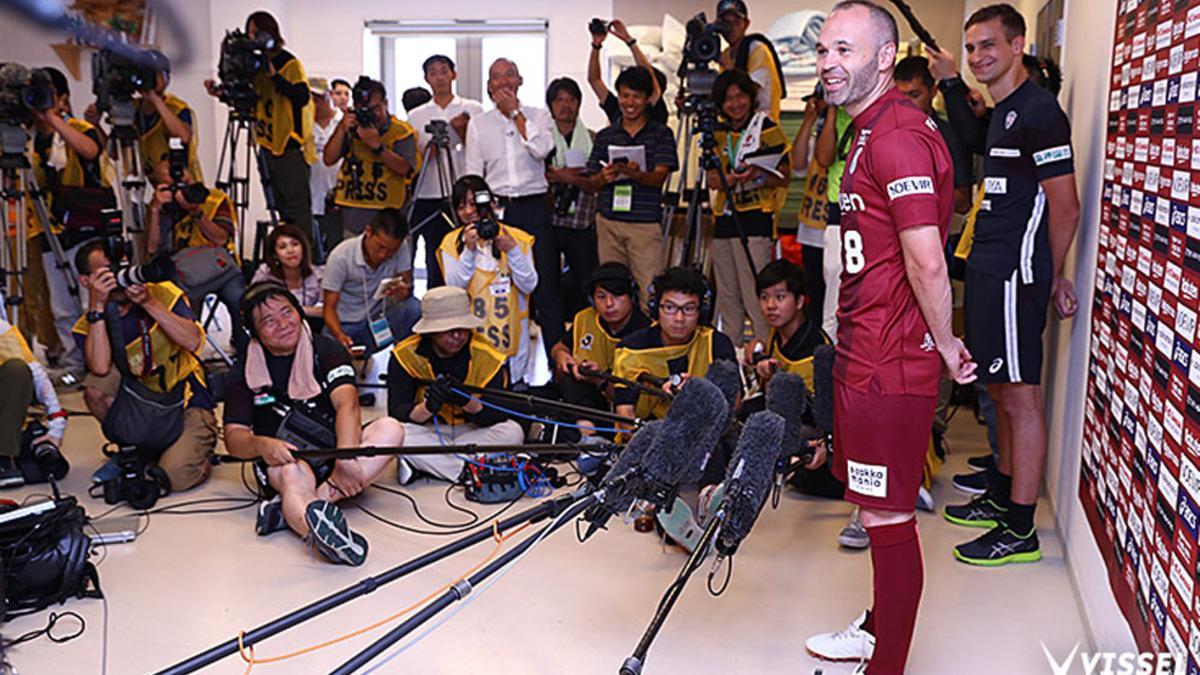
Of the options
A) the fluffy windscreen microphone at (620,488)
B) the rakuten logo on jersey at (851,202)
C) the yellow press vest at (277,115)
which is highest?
the yellow press vest at (277,115)

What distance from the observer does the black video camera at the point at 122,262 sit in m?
3.73

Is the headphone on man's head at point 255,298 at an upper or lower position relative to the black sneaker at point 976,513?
upper

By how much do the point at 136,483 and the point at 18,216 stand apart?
215 cm

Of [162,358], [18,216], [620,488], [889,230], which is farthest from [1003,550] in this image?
[18,216]

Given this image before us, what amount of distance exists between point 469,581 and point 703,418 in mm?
631

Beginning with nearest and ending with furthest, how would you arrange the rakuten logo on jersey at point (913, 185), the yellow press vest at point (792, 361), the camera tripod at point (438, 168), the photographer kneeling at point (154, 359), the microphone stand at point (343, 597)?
the microphone stand at point (343, 597) → the rakuten logo on jersey at point (913, 185) → the yellow press vest at point (792, 361) → the photographer kneeling at point (154, 359) → the camera tripod at point (438, 168)

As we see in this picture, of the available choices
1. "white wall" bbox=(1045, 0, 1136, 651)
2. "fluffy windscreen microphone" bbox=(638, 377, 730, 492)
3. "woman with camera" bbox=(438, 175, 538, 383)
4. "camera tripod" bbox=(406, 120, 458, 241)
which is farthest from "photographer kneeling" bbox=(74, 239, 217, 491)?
"white wall" bbox=(1045, 0, 1136, 651)

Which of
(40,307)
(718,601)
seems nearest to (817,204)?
(718,601)

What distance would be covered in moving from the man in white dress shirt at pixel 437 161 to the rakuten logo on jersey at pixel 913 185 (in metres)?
3.34

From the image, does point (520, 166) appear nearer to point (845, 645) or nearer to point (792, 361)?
point (792, 361)

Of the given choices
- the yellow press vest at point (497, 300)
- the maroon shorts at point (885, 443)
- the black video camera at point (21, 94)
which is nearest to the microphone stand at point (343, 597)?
the maroon shorts at point (885, 443)

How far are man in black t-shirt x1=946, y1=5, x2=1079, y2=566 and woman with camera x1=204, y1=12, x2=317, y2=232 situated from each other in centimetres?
345

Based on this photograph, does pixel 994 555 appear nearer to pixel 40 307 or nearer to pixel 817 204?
pixel 817 204

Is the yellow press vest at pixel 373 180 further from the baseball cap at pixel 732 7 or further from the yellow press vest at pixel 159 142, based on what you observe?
the baseball cap at pixel 732 7
